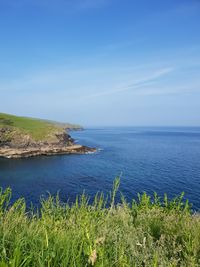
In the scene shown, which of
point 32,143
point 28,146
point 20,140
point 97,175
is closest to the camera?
point 97,175

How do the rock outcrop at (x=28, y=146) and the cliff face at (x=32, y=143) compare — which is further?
the cliff face at (x=32, y=143)

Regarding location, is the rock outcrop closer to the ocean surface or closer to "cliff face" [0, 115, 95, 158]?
"cliff face" [0, 115, 95, 158]

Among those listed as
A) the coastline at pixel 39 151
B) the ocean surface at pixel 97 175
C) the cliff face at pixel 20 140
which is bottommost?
the ocean surface at pixel 97 175

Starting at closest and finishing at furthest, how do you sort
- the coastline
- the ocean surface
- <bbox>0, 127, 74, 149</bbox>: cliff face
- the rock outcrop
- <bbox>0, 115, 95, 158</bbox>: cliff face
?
the ocean surface, the coastline, the rock outcrop, <bbox>0, 115, 95, 158</bbox>: cliff face, <bbox>0, 127, 74, 149</bbox>: cliff face

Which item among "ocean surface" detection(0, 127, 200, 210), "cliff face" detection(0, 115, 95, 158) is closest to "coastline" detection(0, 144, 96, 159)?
"cliff face" detection(0, 115, 95, 158)

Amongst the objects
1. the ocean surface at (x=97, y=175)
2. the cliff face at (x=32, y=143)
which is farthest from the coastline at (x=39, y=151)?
the ocean surface at (x=97, y=175)

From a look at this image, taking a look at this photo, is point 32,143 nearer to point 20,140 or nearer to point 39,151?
point 20,140

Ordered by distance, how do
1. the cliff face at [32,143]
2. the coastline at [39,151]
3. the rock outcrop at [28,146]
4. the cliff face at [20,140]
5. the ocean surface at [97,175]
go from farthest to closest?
the cliff face at [20,140] < the cliff face at [32,143] < the rock outcrop at [28,146] < the coastline at [39,151] < the ocean surface at [97,175]

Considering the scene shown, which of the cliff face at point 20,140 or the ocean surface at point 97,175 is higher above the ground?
the cliff face at point 20,140

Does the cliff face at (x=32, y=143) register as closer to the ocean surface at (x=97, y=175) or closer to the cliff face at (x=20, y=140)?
the cliff face at (x=20, y=140)

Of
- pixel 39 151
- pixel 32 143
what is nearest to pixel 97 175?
pixel 39 151

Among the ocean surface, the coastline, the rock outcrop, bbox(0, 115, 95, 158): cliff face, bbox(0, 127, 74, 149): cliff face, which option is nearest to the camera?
the ocean surface

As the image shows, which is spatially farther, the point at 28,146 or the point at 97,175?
the point at 28,146

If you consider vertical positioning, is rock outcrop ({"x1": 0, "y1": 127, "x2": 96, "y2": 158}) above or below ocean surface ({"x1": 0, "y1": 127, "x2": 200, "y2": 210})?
above
